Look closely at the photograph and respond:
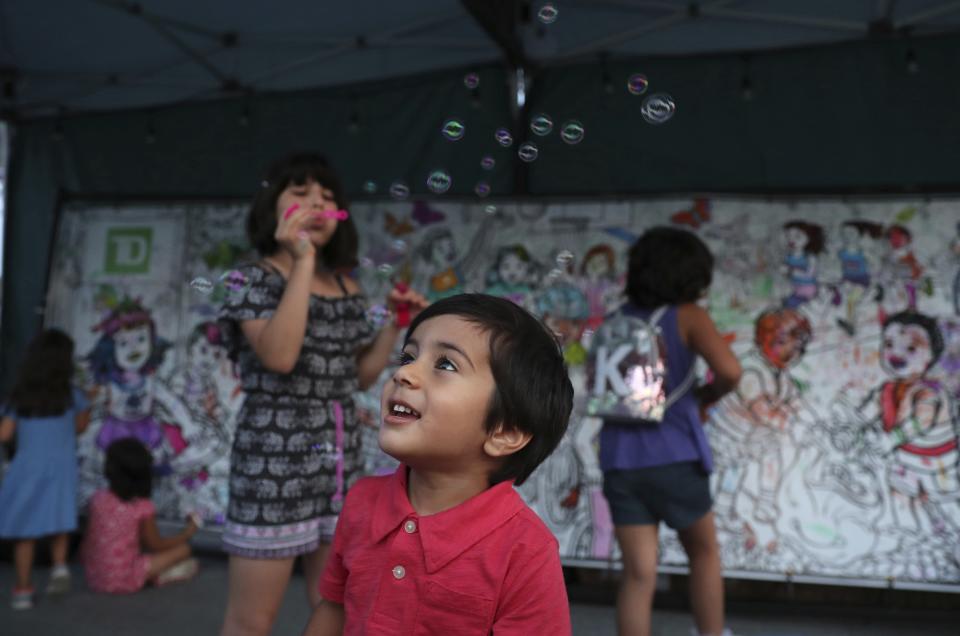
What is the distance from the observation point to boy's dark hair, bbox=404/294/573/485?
131 centimetres

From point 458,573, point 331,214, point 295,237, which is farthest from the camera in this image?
point 331,214

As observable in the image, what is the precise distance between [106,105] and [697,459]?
4427mm

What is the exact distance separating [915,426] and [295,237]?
3220mm

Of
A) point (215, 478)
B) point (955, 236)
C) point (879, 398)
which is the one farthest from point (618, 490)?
point (215, 478)

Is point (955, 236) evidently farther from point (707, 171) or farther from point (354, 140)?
point (354, 140)

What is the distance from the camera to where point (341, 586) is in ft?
4.57

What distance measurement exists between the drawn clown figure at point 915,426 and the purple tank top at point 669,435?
1.68m

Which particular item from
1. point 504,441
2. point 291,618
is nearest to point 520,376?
point 504,441

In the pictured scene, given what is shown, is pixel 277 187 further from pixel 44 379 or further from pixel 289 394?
pixel 44 379

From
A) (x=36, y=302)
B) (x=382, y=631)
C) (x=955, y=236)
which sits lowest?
(x=382, y=631)

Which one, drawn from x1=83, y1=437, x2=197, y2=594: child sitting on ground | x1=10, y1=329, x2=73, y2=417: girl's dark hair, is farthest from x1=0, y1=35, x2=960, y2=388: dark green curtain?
x1=83, y1=437, x2=197, y2=594: child sitting on ground

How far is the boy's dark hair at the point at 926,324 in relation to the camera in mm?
3801

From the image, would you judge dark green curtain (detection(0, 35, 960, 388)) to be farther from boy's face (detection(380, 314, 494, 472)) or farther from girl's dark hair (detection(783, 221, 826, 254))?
boy's face (detection(380, 314, 494, 472))

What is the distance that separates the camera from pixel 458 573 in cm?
125
